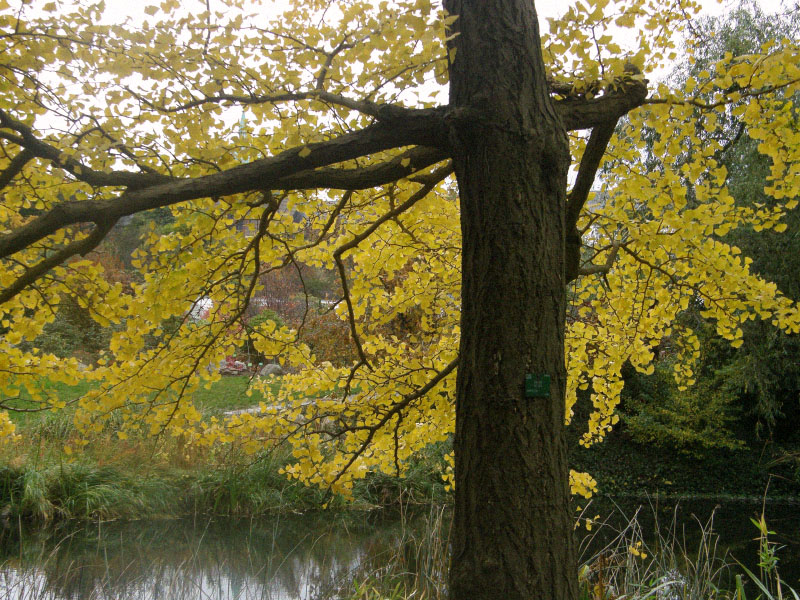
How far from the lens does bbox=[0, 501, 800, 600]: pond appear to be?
4.76m

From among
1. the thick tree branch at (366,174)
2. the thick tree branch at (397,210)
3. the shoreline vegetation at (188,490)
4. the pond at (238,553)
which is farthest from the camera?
the shoreline vegetation at (188,490)

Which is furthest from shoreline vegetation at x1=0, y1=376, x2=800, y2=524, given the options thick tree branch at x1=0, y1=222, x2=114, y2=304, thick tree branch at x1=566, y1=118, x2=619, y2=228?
thick tree branch at x1=0, y1=222, x2=114, y2=304

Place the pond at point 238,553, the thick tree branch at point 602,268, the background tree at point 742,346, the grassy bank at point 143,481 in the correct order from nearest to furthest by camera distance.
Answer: the thick tree branch at point 602,268 < the pond at point 238,553 < the grassy bank at point 143,481 < the background tree at point 742,346

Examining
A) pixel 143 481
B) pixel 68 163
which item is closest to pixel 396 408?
pixel 68 163

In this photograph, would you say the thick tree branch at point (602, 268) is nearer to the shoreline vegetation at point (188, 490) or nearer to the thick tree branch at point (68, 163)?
the thick tree branch at point (68, 163)

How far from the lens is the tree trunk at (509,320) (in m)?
1.91

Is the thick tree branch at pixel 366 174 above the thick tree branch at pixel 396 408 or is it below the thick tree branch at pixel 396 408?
above

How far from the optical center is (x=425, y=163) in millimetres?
2400

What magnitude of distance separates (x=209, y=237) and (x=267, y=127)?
1.73 feet

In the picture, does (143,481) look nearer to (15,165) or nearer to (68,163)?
(15,165)

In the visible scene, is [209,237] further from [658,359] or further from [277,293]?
[277,293]

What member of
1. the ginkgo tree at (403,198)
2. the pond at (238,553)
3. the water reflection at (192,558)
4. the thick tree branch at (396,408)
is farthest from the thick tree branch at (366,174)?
the water reflection at (192,558)

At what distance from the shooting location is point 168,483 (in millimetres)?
7680

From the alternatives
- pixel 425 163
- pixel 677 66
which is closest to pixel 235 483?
pixel 425 163
